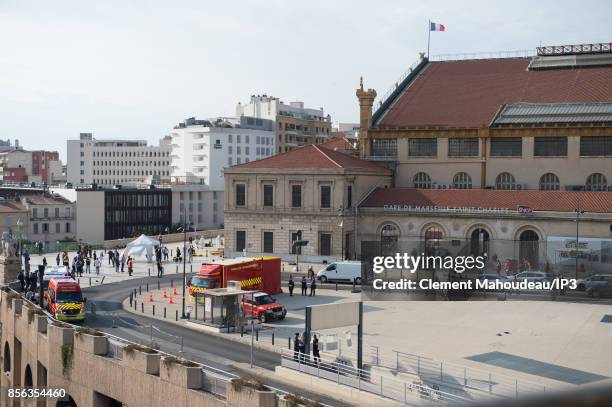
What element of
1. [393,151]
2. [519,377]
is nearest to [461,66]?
[393,151]

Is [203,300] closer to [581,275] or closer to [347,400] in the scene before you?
[347,400]

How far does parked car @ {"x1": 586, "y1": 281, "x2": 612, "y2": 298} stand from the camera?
5103cm

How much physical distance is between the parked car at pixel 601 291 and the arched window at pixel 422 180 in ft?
103

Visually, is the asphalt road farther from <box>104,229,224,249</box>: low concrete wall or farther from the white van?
<box>104,229,224,249</box>: low concrete wall

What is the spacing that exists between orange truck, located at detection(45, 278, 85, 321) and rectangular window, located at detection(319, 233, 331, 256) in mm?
33362

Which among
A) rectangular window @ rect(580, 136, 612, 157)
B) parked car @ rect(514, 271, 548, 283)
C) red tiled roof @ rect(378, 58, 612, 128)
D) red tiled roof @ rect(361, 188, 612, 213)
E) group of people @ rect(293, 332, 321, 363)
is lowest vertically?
group of people @ rect(293, 332, 321, 363)

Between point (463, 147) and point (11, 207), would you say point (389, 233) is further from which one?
point (11, 207)

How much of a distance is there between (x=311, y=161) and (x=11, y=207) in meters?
44.0

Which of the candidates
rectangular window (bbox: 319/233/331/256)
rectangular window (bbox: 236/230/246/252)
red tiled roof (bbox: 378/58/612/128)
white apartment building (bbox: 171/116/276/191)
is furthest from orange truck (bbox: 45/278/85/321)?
white apartment building (bbox: 171/116/276/191)

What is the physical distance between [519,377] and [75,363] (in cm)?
2021

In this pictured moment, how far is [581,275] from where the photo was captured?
5356cm

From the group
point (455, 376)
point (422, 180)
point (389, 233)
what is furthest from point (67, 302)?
point (422, 180)

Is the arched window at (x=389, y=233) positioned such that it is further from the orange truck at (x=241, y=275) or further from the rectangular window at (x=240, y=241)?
the orange truck at (x=241, y=275)

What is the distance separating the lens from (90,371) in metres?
35.1
